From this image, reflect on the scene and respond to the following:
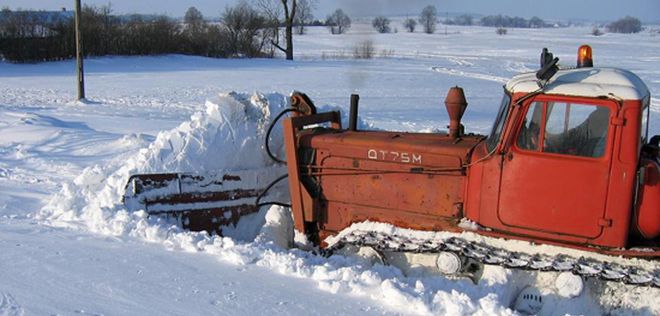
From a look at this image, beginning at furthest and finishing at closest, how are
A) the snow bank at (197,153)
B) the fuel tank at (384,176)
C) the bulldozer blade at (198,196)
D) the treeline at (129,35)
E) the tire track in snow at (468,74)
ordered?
1. the treeline at (129,35)
2. the tire track in snow at (468,74)
3. the snow bank at (197,153)
4. the bulldozer blade at (198,196)
5. the fuel tank at (384,176)

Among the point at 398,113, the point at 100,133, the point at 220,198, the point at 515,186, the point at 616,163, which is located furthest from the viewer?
the point at 398,113

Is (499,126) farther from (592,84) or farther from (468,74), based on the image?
(468,74)

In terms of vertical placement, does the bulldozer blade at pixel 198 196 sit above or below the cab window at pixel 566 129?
below

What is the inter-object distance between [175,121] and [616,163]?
12341mm

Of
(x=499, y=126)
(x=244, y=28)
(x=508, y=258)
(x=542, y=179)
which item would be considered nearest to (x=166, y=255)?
(x=508, y=258)

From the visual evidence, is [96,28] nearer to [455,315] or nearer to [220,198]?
[220,198]

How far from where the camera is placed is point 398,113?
18.2 metres

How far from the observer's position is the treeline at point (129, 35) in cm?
3672

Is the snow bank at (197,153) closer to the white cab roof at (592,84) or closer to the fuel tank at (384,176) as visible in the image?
the fuel tank at (384,176)

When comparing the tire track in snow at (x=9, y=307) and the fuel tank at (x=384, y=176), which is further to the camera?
the fuel tank at (x=384, y=176)

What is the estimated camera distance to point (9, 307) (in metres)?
4.99

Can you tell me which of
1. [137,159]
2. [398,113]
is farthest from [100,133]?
[398,113]

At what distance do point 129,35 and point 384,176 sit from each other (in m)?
36.8

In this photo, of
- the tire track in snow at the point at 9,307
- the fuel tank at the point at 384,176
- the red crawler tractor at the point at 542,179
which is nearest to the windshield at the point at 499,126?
the red crawler tractor at the point at 542,179
